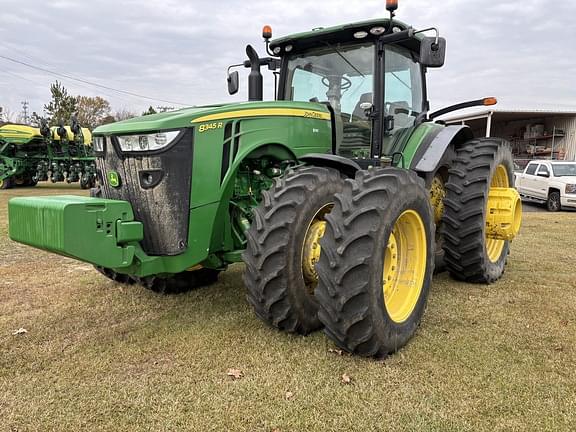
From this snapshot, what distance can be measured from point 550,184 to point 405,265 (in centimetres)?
1248

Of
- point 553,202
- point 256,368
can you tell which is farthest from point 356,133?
point 553,202

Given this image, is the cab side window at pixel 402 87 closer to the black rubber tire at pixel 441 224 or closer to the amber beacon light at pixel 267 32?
the black rubber tire at pixel 441 224

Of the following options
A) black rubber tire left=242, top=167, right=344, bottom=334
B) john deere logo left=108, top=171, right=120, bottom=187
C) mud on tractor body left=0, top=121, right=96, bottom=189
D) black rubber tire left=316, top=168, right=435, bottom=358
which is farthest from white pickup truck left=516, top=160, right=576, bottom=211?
mud on tractor body left=0, top=121, right=96, bottom=189

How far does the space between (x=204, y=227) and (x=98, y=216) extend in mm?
743

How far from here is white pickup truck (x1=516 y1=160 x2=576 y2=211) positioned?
13492 millimetres

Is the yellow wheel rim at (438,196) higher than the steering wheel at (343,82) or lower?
lower

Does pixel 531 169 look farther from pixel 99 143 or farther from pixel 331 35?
pixel 99 143

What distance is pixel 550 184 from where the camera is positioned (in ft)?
46.2

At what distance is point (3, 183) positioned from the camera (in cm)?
1777

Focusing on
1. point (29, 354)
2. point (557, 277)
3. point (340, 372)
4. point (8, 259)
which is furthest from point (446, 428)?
point (8, 259)

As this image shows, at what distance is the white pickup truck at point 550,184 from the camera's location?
1349cm


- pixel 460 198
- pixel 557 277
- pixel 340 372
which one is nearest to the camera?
pixel 340 372

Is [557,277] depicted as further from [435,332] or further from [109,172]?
[109,172]

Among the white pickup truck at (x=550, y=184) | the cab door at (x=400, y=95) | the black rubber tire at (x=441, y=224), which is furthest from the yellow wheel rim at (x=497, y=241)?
the white pickup truck at (x=550, y=184)
